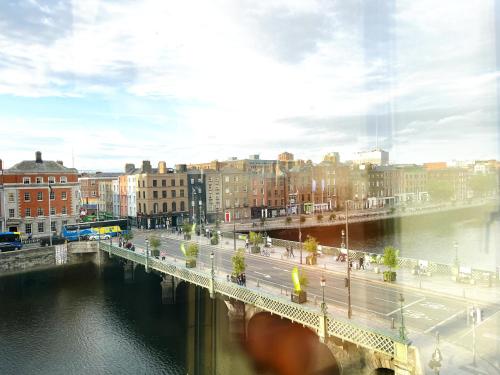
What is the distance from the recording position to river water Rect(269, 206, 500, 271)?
52812 mm

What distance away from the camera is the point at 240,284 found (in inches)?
1150

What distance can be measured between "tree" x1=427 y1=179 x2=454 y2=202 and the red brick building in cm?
9980

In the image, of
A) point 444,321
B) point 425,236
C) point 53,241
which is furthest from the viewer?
point 425,236

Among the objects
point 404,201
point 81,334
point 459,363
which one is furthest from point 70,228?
point 404,201

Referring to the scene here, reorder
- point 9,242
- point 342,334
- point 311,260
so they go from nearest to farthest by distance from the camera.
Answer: point 342,334 → point 311,260 → point 9,242

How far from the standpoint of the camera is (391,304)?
24.4 meters

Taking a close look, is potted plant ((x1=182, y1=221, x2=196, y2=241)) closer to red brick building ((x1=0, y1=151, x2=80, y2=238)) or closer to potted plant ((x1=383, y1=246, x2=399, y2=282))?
red brick building ((x1=0, y1=151, x2=80, y2=238))

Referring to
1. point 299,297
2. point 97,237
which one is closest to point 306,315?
point 299,297

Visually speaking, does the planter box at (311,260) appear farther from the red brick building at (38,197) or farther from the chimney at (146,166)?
the chimney at (146,166)

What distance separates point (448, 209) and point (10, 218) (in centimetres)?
10122

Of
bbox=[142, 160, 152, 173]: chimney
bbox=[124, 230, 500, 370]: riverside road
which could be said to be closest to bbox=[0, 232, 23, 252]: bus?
bbox=[142, 160, 152, 173]: chimney

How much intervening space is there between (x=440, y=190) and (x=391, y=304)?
108851 mm

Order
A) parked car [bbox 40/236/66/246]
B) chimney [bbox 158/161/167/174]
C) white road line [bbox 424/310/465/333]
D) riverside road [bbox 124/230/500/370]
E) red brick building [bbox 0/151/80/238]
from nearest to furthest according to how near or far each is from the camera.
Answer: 1. riverside road [bbox 124/230/500/370]
2. white road line [bbox 424/310/465/333]
3. parked car [bbox 40/236/66/246]
4. red brick building [bbox 0/151/80/238]
5. chimney [bbox 158/161/167/174]

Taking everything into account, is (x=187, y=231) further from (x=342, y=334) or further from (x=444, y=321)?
(x=444, y=321)
